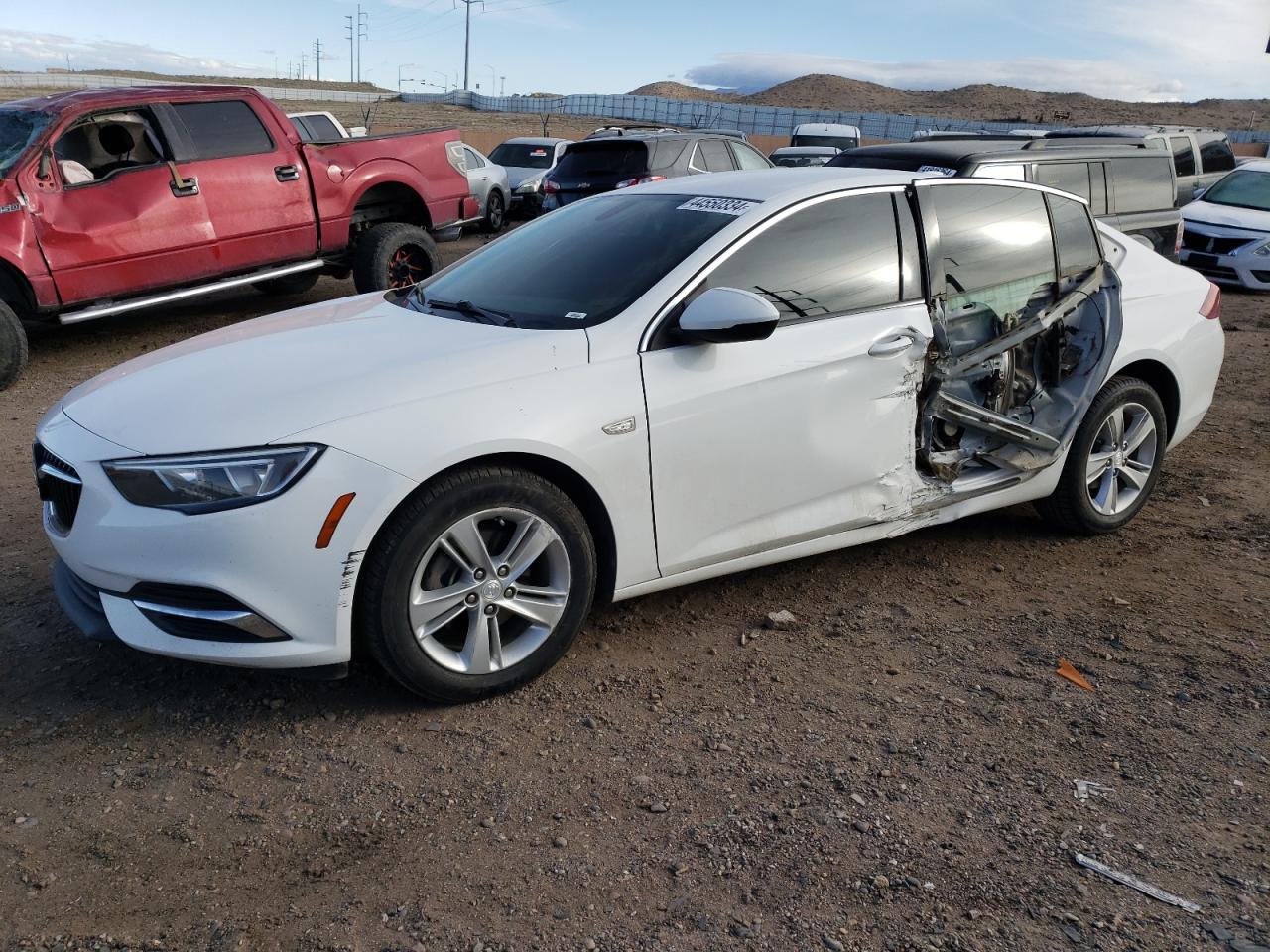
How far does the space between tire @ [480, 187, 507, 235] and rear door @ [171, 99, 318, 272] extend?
325 inches

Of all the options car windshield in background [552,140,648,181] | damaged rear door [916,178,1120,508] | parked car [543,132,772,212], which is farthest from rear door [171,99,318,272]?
damaged rear door [916,178,1120,508]

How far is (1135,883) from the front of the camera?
2615 mm

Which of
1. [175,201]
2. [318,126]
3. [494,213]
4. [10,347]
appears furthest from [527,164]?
[10,347]

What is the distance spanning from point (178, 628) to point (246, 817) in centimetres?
59

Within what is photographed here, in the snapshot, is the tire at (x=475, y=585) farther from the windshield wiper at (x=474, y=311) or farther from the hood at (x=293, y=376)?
the windshield wiper at (x=474, y=311)

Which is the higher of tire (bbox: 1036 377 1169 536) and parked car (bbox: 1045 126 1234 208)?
parked car (bbox: 1045 126 1234 208)

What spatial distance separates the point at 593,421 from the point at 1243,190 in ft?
44.0

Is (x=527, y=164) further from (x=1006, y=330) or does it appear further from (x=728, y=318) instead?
(x=728, y=318)

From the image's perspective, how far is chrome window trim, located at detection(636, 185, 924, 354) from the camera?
3521 millimetres

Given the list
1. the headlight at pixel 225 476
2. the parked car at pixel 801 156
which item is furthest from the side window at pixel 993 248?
the parked car at pixel 801 156

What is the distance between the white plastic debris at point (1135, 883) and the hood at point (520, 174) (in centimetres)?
1712

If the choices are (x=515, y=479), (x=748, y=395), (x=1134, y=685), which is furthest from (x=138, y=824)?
(x=1134, y=685)

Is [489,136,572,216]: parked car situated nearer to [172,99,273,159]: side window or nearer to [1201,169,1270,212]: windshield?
[172,99,273,159]: side window

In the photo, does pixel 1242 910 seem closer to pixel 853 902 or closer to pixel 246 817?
pixel 853 902
